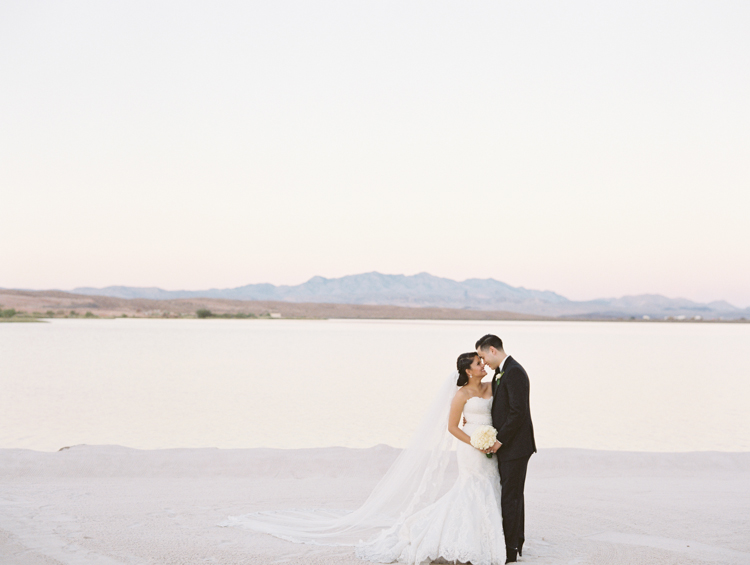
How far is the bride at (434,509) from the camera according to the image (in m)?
5.51

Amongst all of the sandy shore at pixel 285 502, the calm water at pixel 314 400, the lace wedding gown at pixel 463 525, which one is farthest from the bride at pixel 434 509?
Result: the calm water at pixel 314 400

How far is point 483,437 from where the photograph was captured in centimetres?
563

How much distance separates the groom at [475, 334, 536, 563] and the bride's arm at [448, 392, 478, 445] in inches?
10.3

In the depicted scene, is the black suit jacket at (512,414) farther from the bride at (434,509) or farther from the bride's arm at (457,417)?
the bride's arm at (457,417)

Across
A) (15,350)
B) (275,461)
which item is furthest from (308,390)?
(15,350)

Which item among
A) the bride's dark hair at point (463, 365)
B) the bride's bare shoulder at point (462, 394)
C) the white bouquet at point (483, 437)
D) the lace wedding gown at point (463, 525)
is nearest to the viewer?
the lace wedding gown at point (463, 525)

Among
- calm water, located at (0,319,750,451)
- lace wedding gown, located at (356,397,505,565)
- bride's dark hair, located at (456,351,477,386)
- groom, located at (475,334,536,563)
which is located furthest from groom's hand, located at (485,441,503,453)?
calm water, located at (0,319,750,451)

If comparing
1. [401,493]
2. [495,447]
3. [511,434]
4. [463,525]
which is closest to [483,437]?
[495,447]

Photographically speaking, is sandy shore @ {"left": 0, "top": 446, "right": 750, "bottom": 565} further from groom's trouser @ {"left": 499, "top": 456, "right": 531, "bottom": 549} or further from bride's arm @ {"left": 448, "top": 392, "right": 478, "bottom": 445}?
bride's arm @ {"left": 448, "top": 392, "right": 478, "bottom": 445}

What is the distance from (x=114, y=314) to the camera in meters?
106

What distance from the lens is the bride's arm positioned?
5.78 metres

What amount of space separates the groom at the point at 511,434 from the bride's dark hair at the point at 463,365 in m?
0.10

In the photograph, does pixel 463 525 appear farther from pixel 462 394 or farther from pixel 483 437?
pixel 462 394

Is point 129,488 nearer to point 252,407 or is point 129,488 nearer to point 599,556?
point 599,556
